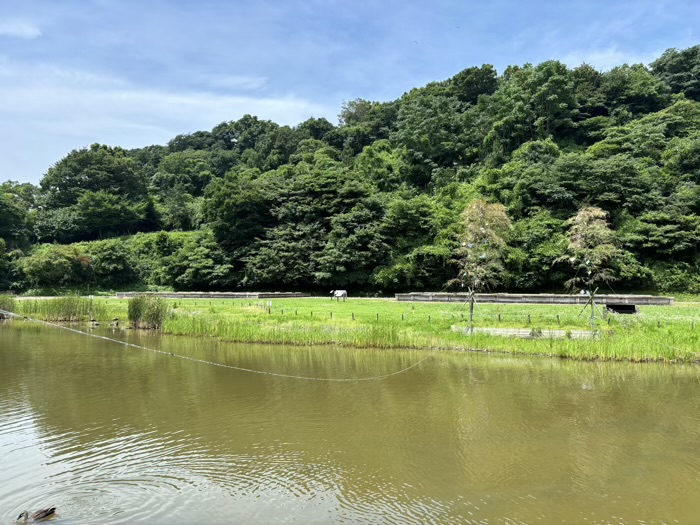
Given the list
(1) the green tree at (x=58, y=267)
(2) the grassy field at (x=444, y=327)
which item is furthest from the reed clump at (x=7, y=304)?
(1) the green tree at (x=58, y=267)

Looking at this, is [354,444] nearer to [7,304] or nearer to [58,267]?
[7,304]

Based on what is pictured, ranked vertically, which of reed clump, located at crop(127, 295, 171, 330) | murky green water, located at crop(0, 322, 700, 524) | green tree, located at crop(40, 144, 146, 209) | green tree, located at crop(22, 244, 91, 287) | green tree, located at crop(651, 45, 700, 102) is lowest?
murky green water, located at crop(0, 322, 700, 524)

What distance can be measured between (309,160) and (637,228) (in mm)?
47461

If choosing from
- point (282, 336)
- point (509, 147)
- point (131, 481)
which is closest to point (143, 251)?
point (282, 336)

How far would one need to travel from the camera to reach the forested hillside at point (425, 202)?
1609 inches

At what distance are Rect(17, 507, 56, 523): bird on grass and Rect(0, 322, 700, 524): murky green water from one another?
199mm

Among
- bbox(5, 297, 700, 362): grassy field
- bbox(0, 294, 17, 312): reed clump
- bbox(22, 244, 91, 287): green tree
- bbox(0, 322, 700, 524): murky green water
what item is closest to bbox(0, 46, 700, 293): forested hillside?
bbox(22, 244, 91, 287): green tree

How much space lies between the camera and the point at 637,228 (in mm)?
39625

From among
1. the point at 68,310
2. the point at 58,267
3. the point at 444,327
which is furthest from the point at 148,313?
the point at 58,267

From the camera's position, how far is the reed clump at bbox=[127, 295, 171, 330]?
27.7m

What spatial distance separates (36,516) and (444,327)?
1873cm

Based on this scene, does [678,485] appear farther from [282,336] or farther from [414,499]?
[282,336]

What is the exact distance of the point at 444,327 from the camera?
75.7 ft

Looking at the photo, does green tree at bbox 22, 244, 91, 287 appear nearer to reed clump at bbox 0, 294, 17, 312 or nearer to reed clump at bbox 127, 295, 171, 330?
reed clump at bbox 0, 294, 17, 312
